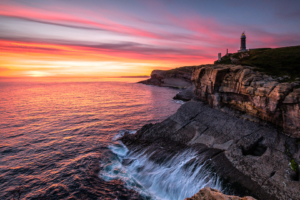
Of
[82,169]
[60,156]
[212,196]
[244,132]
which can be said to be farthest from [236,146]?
[60,156]

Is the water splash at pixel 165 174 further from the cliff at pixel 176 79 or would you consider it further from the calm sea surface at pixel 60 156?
the cliff at pixel 176 79

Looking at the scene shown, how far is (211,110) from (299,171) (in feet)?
38.8

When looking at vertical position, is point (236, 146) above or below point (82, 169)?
above

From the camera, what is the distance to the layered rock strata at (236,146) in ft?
39.2

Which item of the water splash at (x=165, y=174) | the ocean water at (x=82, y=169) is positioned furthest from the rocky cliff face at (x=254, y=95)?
the ocean water at (x=82, y=169)

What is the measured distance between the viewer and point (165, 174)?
1614cm

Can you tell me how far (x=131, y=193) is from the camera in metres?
14.5

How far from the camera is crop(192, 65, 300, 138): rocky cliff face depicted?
1525 cm

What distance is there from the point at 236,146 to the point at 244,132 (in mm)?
2601

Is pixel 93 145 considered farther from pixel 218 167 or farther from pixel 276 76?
pixel 276 76

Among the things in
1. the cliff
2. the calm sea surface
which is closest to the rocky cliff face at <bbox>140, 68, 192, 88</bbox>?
the cliff

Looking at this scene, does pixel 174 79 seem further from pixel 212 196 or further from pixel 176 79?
pixel 212 196

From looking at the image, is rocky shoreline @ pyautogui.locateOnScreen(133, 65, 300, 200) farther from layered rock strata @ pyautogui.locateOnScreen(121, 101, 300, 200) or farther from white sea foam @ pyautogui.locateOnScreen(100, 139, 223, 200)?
white sea foam @ pyautogui.locateOnScreen(100, 139, 223, 200)

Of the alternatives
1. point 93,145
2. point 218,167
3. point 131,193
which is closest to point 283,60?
point 218,167
